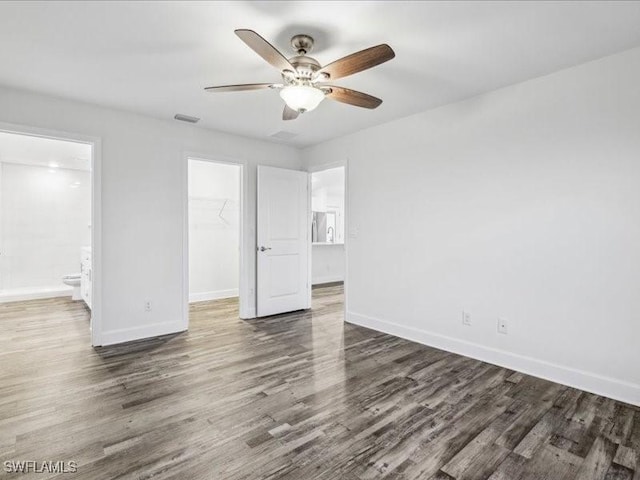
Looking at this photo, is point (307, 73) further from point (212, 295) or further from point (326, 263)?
point (326, 263)

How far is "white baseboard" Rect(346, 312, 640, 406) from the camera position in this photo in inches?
94.9

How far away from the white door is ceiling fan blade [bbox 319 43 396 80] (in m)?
2.61

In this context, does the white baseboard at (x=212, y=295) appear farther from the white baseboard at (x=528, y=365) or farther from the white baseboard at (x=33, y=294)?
the white baseboard at (x=528, y=365)

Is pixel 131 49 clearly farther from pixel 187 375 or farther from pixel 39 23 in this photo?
pixel 187 375

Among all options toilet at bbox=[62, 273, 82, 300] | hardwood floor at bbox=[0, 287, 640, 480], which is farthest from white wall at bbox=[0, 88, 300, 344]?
toilet at bbox=[62, 273, 82, 300]

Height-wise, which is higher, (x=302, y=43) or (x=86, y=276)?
(x=302, y=43)

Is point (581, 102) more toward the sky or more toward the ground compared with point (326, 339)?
more toward the sky

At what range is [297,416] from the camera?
2184 millimetres

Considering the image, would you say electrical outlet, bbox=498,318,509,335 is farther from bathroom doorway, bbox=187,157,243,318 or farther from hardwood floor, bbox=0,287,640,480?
bathroom doorway, bbox=187,157,243,318

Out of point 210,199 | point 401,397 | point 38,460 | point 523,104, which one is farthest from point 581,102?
point 210,199

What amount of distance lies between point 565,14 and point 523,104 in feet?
3.15

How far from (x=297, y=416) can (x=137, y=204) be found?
2.82 metres

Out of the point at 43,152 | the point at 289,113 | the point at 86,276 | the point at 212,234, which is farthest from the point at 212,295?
the point at 289,113

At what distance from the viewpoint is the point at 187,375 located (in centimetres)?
281
